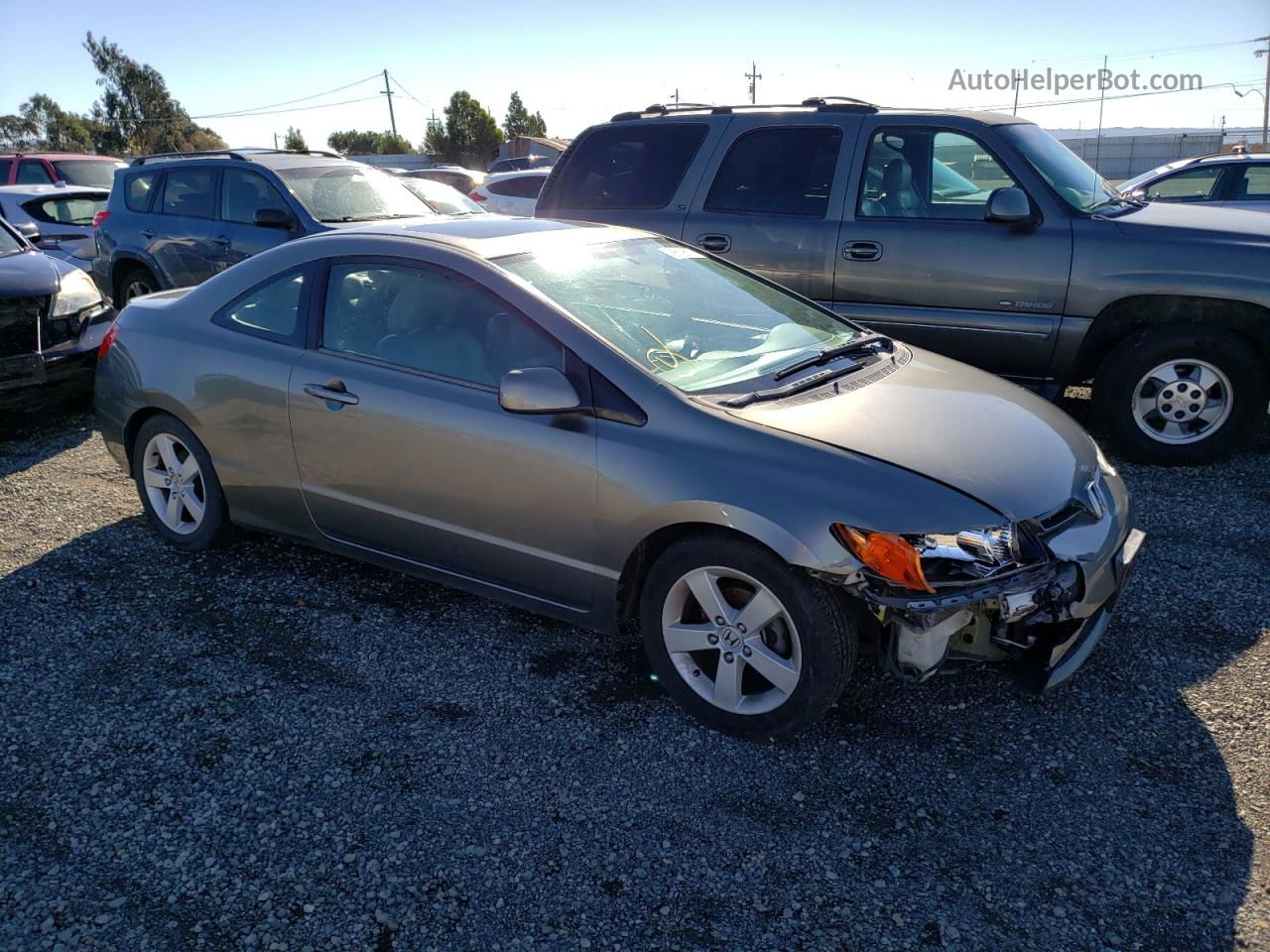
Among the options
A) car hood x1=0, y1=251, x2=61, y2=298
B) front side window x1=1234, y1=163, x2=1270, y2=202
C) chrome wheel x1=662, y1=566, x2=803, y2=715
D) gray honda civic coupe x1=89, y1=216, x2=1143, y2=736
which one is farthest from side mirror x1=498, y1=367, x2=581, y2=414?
front side window x1=1234, y1=163, x2=1270, y2=202

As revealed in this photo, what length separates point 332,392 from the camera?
3908 mm

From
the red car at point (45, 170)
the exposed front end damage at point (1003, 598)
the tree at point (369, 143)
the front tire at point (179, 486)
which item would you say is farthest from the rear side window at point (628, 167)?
the tree at point (369, 143)

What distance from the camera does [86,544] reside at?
4.86 meters

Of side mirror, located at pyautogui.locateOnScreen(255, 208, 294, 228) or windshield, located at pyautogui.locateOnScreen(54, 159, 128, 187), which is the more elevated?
windshield, located at pyautogui.locateOnScreen(54, 159, 128, 187)

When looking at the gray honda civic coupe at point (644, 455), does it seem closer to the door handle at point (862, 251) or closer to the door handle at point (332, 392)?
the door handle at point (332, 392)

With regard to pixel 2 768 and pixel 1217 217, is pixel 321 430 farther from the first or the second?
pixel 1217 217

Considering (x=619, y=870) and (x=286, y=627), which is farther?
(x=286, y=627)

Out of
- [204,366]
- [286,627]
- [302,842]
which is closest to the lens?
[302,842]

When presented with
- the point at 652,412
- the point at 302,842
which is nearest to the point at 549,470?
the point at 652,412

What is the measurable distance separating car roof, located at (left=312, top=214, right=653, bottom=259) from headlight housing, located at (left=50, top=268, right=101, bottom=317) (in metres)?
3.54

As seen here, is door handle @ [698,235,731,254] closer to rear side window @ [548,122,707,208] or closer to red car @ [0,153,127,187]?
rear side window @ [548,122,707,208]

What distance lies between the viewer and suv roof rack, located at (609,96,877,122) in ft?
20.0

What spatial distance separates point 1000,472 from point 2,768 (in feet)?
10.9

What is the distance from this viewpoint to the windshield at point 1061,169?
565 cm
